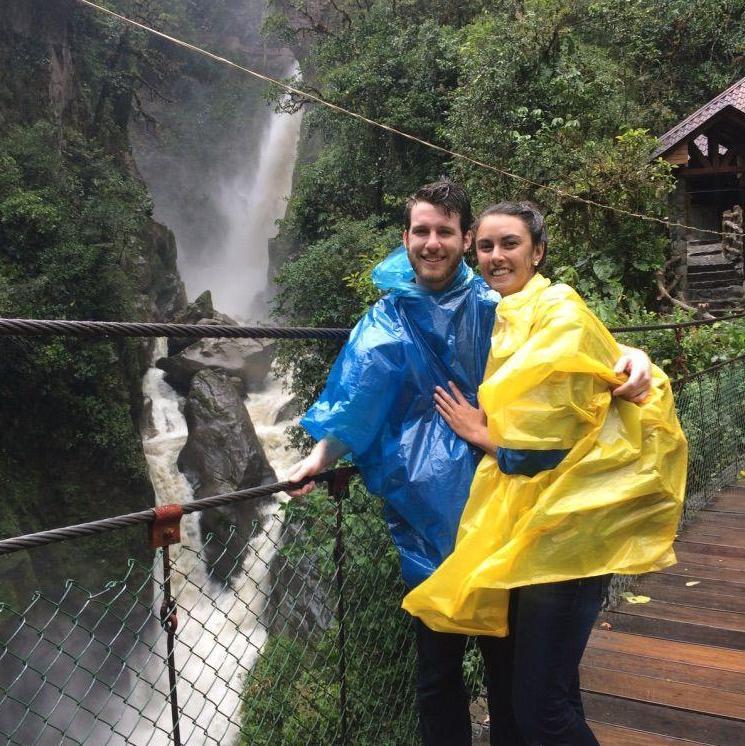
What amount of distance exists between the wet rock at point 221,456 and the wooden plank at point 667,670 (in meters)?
9.17

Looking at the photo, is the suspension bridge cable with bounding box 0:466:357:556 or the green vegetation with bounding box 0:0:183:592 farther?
the green vegetation with bounding box 0:0:183:592

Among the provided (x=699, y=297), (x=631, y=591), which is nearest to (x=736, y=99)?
(x=699, y=297)

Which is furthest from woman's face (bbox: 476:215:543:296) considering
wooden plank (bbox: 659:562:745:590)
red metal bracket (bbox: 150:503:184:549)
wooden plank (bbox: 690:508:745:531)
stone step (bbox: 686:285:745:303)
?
stone step (bbox: 686:285:745:303)

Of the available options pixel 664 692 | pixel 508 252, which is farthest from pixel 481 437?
pixel 664 692

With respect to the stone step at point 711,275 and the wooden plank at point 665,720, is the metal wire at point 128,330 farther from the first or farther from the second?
the stone step at point 711,275

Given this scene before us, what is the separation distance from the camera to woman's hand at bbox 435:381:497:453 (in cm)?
145

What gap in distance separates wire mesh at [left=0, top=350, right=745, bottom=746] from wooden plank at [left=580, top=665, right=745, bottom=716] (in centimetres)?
41

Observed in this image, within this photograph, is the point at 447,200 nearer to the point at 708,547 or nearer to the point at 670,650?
the point at 670,650

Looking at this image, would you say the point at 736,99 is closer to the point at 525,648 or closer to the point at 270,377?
the point at 270,377

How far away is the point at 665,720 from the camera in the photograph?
83.0 inches

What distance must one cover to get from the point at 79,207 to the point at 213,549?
640 centimetres

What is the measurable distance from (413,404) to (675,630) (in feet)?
6.04

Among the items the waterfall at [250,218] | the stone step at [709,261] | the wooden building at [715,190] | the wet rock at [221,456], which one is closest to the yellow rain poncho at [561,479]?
the wooden building at [715,190]

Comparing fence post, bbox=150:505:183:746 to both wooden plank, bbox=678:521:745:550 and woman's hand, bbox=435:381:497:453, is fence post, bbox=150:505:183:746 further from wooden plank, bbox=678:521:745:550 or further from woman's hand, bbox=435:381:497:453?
wooden plank, bbox=678:521:745:550
